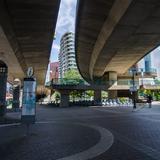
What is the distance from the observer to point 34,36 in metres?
22.4

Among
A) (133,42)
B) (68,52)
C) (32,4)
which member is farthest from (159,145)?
(68,52)

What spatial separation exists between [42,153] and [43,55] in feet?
79.4

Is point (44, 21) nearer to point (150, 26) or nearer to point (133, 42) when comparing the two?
point (150, 26)

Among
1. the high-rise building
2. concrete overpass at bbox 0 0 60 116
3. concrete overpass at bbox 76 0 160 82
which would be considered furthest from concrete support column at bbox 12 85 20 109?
the high-rise building

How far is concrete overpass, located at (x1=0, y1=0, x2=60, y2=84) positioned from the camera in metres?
16.1

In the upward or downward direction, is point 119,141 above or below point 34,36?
below

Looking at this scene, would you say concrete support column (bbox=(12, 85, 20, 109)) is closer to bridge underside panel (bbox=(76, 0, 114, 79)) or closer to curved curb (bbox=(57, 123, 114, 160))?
bridge underside panel (bbox=(76, 0, 114, 79))

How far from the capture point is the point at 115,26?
71.1 ft

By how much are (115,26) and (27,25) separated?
7936 mm

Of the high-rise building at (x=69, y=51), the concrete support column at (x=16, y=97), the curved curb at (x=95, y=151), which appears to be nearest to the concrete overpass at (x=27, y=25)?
the concrete support column at (x=16, y=97)

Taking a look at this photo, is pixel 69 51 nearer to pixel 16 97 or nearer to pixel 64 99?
pixel 64 99

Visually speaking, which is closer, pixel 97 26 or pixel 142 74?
pixel 97 26

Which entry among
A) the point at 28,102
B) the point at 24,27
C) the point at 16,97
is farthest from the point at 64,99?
the point at 28,102

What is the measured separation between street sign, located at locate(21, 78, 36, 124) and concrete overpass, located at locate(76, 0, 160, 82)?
32.8 ft
